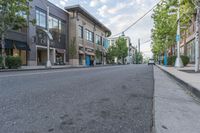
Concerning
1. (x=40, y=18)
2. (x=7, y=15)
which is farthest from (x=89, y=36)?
(x=7, y=15)

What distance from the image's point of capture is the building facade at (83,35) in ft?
132

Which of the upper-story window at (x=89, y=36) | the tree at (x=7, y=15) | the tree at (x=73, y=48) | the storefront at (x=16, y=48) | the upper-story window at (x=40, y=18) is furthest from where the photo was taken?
the upper-story window at (x=89, y=36)

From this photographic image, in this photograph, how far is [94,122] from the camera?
2770 mm

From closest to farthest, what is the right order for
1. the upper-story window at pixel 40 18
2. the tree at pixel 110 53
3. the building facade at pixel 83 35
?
the upper-story window at pixel 40 18, the building facade at pixel 83 35, the tree at pixel 110 53

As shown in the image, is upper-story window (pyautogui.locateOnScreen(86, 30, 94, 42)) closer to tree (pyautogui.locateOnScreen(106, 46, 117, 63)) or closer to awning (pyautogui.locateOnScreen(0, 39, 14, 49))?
tree (pyautogui.locateOnScreen(106, 46, 117, 63))

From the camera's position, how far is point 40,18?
1235 inches

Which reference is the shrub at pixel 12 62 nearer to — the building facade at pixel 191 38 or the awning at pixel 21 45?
the awning at pixel 21 45

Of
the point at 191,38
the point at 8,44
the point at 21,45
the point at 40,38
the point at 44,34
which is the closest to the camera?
the point at 8,44

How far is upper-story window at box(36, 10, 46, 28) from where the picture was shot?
30.5 m

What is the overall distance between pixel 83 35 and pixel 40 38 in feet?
49.0

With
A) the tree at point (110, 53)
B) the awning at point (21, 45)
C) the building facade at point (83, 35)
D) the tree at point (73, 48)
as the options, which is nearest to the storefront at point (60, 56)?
the building facade at point (83, 35)

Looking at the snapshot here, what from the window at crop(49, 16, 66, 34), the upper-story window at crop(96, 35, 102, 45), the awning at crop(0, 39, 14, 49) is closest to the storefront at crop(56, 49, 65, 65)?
the window at crop(49, 16, 66, 34)

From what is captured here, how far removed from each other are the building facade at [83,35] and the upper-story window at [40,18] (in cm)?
698

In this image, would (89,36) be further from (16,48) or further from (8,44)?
(8,44)
